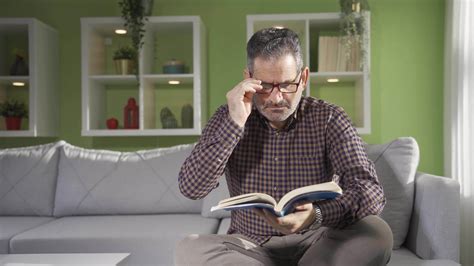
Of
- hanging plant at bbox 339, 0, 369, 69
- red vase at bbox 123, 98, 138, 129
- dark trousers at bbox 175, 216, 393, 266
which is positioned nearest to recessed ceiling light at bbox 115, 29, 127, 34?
red vase at bbox 123, 98, 138, 129

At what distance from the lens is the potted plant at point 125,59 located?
128 inches

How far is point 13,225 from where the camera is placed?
2.56 metres

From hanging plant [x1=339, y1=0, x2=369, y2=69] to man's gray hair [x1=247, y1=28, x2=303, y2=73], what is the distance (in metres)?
1.56

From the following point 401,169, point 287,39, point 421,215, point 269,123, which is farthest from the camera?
point 401,169

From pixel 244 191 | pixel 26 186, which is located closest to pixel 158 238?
pixel 244 191

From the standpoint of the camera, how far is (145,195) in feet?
9.02

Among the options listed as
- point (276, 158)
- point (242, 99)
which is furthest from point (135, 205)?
point (242, 99)

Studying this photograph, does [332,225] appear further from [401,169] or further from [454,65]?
[454,65]

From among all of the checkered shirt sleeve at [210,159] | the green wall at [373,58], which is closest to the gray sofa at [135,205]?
the checkered shirt sleeve at [210,159]

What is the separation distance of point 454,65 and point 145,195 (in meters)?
1.98

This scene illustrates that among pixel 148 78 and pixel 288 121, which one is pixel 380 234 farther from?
pixel 148 78

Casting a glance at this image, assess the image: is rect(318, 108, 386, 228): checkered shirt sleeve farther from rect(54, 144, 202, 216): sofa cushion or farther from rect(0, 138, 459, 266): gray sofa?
rect(54, 144, 202, 216): sofa cushion

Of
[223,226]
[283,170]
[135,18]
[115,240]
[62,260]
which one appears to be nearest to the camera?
[283,170]

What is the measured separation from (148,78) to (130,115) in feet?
0.91
